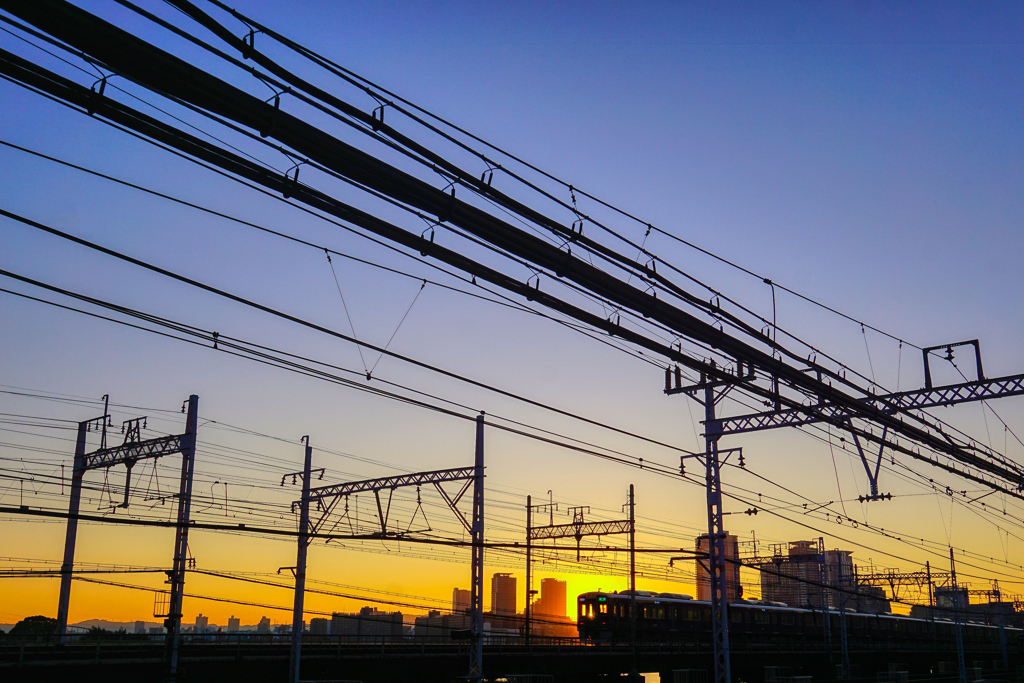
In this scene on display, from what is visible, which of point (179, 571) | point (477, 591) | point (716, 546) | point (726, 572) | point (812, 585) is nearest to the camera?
point (716, 546)

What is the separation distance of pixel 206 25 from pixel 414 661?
94.3 feet

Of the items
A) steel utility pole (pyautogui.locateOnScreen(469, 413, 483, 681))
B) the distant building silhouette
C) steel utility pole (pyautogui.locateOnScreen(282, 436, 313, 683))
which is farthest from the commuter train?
steel utility pole (pyautogui.locateOnScreen(282, 436, 313, 683))

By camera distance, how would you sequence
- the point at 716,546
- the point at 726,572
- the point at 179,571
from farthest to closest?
1. the point at 726,572
2. the point at 179,571
3. the point at 716,546

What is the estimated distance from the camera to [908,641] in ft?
217

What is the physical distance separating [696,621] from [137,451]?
35.7 metres

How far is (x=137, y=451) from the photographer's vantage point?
1206 inches

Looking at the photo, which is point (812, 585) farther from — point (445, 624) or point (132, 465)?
point (132, 465)

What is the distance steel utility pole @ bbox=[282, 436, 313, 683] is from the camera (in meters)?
27.8

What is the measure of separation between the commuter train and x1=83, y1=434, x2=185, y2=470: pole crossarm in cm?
2397

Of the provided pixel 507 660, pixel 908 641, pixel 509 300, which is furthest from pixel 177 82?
pixel 908 641

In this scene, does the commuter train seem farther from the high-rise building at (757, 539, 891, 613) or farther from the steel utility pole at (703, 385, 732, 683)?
the steel utility pole at (703, 385, 732, 683)

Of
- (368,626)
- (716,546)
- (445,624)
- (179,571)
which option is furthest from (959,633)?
(368,626)

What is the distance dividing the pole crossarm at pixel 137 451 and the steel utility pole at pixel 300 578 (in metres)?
4.94

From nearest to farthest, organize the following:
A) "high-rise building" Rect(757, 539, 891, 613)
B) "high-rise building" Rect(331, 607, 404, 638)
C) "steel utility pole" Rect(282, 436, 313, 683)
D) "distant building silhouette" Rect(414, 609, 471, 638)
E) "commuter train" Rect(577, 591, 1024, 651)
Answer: "steel utility pole" Rect(282, 436, 313, 683) < "distant building silhouette" Rect(414, 609, 471, 638) < "commuter train" Rect(577, 591, 1024, 651) < "high-rise building" Rect(331, 607, 404, 638) < "high-rise building" Rect(757, 539, 891, 613)
